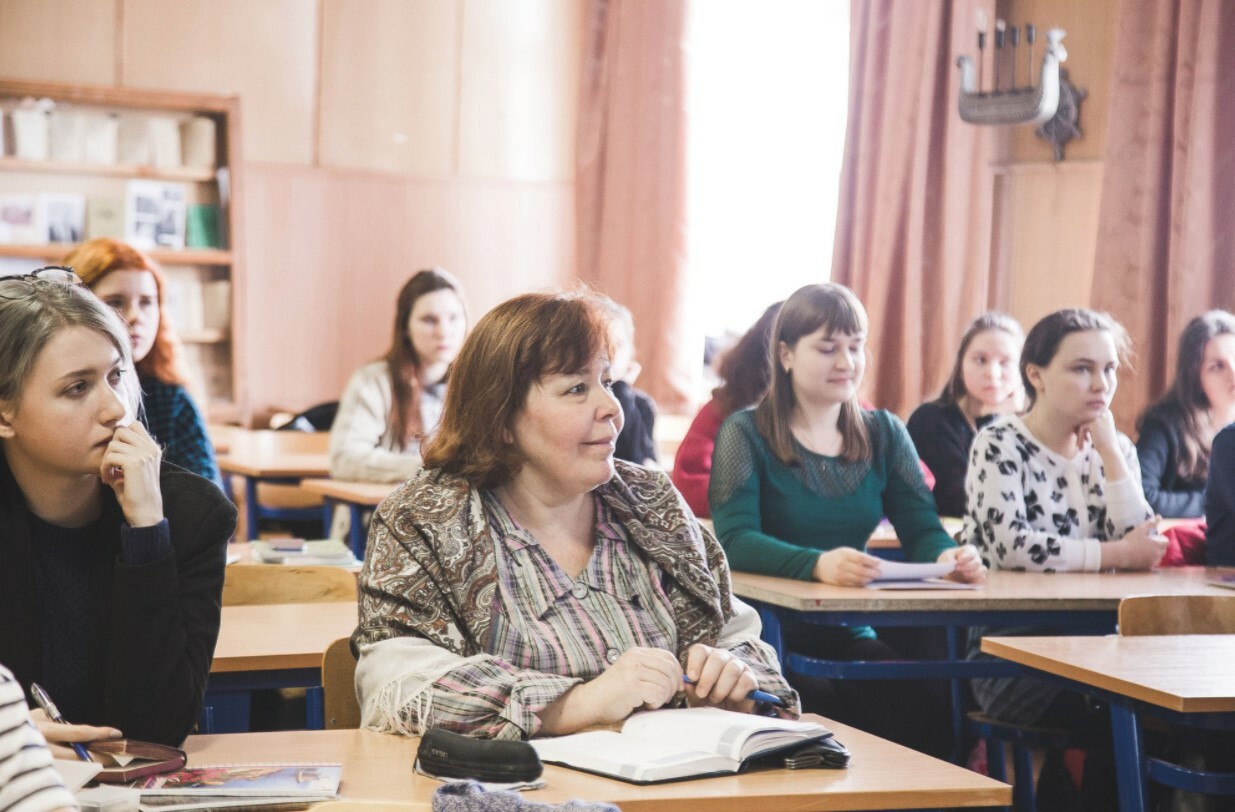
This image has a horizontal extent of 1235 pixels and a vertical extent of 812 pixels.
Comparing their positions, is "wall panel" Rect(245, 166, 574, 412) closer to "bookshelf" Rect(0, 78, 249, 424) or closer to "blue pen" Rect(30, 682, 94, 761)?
"bookshelf" Rect(0, 78, 249, 424)

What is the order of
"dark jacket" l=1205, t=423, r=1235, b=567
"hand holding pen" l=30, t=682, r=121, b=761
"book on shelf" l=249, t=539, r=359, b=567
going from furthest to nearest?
1. "dark jacket" l=1205, t=423, r=1235, b=567
2. "book on shelf" l=249, t=539, r=359, b=567
3. "hand holding pen" l=30, t=682, r=121, b=761

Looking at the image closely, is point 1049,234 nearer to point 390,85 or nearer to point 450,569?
point 390,85

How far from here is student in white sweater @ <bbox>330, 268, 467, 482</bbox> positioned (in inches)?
220

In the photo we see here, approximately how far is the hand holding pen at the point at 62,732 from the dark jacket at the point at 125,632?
14cm

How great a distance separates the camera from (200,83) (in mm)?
8195

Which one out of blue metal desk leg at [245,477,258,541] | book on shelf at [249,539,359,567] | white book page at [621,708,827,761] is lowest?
blue metal desk leg at [245,477,258,541]

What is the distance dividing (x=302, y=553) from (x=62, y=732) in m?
1.93

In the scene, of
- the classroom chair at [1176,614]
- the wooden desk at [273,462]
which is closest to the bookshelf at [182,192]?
the wooden desk at [273,462]

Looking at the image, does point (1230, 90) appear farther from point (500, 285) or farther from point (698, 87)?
point (500, 285)

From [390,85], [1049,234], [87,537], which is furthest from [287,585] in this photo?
[390,85]

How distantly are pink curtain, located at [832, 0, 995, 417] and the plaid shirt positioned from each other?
3274 millimetres

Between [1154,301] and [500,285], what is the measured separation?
178 inches

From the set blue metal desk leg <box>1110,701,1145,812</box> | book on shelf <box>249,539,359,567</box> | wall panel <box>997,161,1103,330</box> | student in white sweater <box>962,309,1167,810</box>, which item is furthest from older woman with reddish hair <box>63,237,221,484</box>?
wall panel <box>997,161,1103,330</box>

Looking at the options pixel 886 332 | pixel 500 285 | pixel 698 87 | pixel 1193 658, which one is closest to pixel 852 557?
pixel 1193 658
